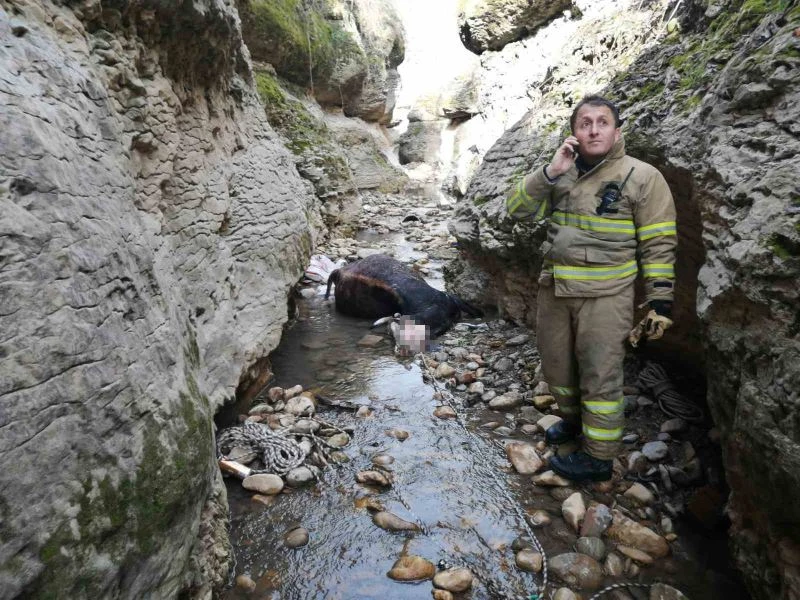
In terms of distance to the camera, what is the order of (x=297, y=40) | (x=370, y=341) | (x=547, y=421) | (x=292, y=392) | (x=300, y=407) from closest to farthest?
(x=547, y=421)
(x=300, y=407)
(x=292, y=392)
(x=370, y=341)
(x=297, y=40)

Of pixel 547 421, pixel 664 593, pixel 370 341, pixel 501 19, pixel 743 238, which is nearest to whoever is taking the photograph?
pixel 743 238

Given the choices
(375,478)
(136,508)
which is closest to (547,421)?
(375,478)

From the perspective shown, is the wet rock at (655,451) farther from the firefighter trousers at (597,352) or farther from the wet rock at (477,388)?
the wet rock at (477,388)

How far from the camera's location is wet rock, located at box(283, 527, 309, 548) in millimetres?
2422

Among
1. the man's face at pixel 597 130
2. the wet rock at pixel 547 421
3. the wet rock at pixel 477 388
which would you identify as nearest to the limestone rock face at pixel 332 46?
the wet rock at pixel 477 388

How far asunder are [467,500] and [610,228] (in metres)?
1.72

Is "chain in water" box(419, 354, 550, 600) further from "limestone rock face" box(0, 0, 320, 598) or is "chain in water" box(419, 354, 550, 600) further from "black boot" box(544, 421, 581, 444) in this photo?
"limestone rock face" box(0, 0, 320, 598)

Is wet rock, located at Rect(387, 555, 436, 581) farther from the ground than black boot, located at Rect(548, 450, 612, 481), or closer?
closer

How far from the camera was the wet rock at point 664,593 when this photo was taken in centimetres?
203

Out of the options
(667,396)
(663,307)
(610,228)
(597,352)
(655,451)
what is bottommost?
(655,451)

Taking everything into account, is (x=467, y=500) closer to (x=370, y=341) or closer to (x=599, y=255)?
(x=599, y=255)

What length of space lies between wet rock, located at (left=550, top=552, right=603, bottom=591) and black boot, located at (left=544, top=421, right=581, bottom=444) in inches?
36.2

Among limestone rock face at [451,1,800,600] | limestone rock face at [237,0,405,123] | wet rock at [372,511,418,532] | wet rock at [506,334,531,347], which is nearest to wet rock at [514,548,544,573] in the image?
wet rock at [372,511,418,532]

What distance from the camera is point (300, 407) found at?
3.73 meters
